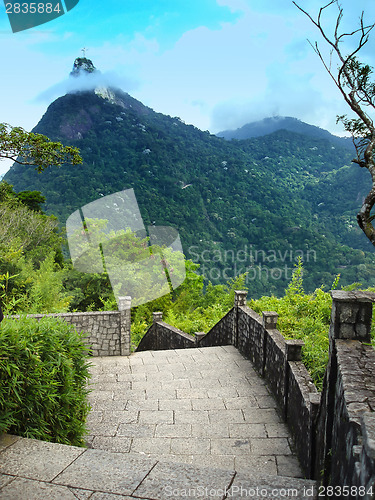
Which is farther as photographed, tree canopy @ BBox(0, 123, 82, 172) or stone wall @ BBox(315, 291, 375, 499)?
tree canopy @ BBox(0, 123, 82, 172)

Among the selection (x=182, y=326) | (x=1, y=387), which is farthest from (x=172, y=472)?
(x=182, y=326)

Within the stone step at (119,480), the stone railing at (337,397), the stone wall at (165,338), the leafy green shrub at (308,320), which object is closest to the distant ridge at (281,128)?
the stone wall at (165,338)

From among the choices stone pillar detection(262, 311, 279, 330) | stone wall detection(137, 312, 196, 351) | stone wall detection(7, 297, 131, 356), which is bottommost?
stone wall detection(137, 312, 196, 351)

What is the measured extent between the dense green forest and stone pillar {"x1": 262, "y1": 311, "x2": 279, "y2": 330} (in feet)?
94.8

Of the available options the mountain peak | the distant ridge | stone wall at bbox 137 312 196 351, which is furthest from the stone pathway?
the mountain peak

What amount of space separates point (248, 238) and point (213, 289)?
75.8 ft

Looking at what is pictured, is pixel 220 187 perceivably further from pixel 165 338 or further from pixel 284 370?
pixel 284 370

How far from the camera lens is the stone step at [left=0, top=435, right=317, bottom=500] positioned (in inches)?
85.4

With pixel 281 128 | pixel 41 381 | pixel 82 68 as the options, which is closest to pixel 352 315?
pixel 41 381

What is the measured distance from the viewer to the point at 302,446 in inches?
162

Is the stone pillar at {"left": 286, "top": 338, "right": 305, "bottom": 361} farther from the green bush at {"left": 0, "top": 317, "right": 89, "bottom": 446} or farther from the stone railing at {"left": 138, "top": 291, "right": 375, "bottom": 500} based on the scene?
the green bush at {"left": 0, "top": 317, "right": 89, "bottom": 446}

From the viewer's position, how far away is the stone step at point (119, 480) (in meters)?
2.17

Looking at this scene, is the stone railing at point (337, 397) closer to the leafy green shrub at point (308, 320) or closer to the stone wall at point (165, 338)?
the leafy green shrub at point (308, 320)

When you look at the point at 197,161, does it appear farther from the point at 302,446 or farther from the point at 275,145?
the point at 302,446
